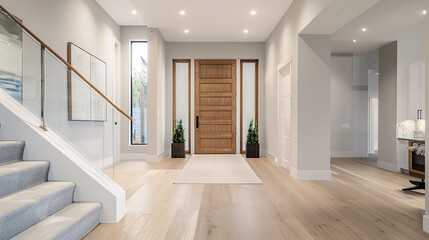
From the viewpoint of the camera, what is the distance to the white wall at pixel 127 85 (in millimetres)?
7031

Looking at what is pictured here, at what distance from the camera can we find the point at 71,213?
92.0 inches

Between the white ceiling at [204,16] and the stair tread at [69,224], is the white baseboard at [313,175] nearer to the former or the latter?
the white ceiling at [204,16]

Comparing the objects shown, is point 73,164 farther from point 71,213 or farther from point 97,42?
point 97,42

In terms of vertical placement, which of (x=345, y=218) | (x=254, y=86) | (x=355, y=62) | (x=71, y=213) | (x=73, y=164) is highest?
(x=355, y=62)

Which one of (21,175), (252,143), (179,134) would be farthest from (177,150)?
(21,175)

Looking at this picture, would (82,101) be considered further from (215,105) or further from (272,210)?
(215,105)

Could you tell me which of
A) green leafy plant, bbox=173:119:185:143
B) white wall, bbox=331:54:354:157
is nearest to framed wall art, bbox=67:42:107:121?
green leafy plant, bbox=173:119:185:143

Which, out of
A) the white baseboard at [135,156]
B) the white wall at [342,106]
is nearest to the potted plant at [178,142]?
the white baseboard at [135,156]


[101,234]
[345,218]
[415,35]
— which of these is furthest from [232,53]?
[101,234]

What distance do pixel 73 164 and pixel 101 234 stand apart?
0.69 m

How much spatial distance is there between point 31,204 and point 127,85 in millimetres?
5296

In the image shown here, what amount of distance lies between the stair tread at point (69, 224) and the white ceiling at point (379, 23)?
477 cm

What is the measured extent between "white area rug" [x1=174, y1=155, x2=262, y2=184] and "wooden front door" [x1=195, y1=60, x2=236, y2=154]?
3.94ft

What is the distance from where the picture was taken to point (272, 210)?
3.12 m
